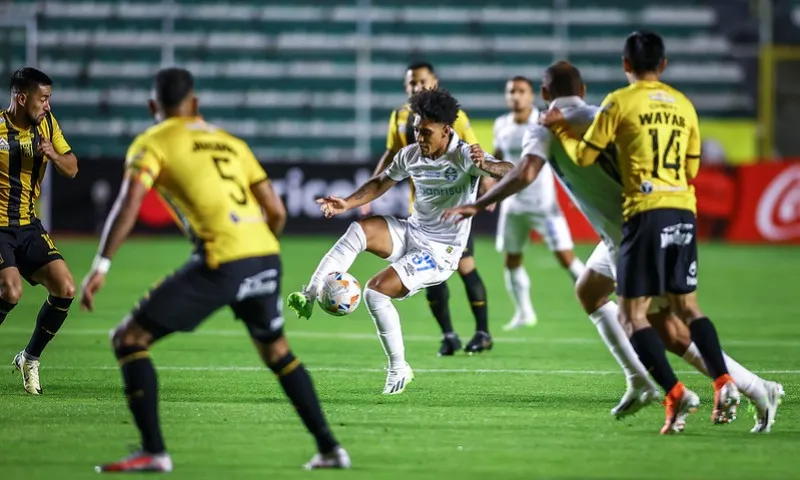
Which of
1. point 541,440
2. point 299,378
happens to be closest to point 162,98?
point 299,378

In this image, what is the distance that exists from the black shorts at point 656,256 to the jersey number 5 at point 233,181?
7.50 ft

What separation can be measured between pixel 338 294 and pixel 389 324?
41 centimetres

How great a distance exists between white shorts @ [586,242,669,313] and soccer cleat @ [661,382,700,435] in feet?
2.23

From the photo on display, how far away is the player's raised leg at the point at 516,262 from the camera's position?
14.0m

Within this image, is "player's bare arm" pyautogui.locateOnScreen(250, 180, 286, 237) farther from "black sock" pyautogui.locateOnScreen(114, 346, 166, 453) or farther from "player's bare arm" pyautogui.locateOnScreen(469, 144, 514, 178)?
"player's bare arm" pyautogui.locateOnScreen(469, 144, 514, 178)

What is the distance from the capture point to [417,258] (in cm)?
956

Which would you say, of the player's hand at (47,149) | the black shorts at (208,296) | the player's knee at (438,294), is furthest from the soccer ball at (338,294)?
the black shorts at (208,296)

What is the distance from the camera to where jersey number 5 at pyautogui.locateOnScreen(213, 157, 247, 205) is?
6.51 meters

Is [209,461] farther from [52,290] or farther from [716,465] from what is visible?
[52,290]

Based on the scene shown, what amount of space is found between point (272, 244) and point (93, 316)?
→ 837cm

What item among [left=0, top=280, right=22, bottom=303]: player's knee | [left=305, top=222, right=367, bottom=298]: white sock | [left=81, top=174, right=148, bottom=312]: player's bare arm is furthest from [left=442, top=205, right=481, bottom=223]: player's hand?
[left=0, top=280, right=22, bottom=303]: player's knee

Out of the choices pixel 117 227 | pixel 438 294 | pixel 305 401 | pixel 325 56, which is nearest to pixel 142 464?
pixel 305 401

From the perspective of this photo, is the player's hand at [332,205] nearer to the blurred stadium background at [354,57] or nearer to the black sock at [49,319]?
the black sock at [49,319]

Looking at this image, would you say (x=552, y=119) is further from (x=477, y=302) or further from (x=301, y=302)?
(x=477, y=302)
